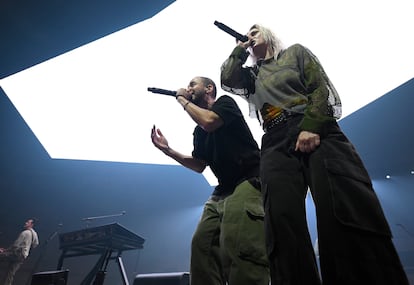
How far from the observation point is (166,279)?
2.62 metres

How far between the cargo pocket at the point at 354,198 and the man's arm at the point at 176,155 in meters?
0.99

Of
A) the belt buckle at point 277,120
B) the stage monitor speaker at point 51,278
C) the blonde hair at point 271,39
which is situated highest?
the blonde hair at point 271,39

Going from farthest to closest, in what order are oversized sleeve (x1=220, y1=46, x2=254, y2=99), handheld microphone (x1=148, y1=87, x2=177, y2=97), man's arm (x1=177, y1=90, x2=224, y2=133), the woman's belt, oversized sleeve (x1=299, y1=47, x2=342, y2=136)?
handheld microphone (x1=148, y1=87, x2=177, y2=97), man's arm (x1=177, y1=90, x2=224, y2=133), oversized sleeve (x1=220, y1=46, x2=254, y2=99), the woman's belt, oversized sleeve (x1=299, y1=47, x2=342, y2=136)

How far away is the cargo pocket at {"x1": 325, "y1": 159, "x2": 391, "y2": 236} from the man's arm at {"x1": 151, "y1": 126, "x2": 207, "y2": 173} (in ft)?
3.26

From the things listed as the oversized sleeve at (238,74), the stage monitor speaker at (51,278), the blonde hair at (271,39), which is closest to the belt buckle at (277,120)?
the oversized sleeve at (238,74)

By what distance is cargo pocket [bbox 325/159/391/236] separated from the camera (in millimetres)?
744

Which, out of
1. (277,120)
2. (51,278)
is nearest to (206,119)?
(277,120)

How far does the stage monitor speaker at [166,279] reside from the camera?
8.33 ft

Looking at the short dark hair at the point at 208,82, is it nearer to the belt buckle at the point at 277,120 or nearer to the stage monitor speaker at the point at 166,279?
the belt buckle at the point at 277,120

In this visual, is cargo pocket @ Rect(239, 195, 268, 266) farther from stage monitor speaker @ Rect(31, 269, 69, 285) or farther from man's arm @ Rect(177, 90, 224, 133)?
stage monitor speaker @ Rect(31, 269, 69, 285)

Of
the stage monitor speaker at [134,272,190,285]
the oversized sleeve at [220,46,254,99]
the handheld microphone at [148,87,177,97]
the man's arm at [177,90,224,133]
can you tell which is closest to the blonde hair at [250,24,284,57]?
the oversized sleeve at [220,46,254,99]

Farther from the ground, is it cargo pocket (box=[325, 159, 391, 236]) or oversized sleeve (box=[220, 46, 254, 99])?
oversized sleeve (box=[220, 46, 254, 99])

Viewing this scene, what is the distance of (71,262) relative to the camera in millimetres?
8273

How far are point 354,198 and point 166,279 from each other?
Answer: 88.3 inches
